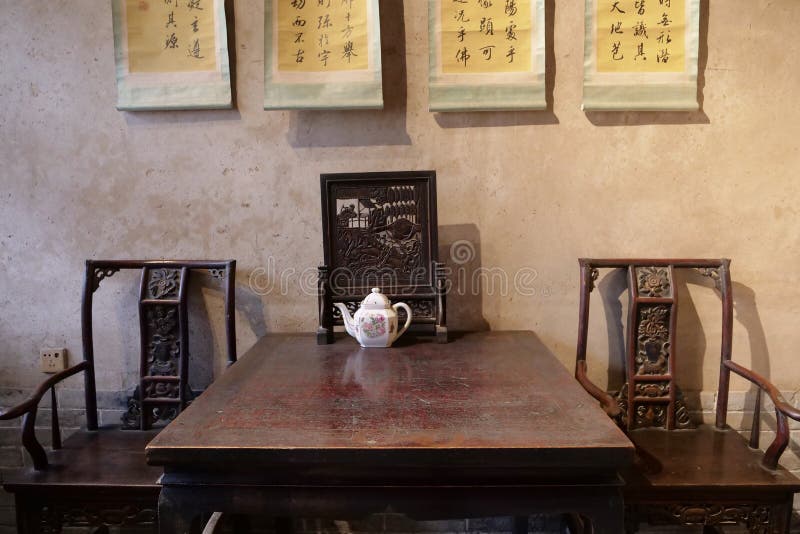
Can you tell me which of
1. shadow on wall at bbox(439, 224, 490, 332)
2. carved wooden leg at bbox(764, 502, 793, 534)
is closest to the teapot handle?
shadow on wall at bbox(439, 224, 490, 332)

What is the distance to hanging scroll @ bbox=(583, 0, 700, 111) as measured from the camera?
1.79 m

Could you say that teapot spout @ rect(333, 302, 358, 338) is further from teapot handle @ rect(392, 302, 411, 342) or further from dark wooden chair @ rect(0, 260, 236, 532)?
dark wooden chair @ rect(0, 260, 236, 532)

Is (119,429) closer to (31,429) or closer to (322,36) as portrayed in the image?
(31,429)

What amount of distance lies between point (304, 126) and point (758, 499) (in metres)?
1.84

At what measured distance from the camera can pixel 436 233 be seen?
1.76 metres

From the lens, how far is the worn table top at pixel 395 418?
3.47 feet

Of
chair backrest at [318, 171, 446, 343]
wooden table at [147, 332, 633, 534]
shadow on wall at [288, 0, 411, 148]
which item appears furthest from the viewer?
shadow on wall at [288, 0, 411, 148]

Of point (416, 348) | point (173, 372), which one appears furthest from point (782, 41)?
point (173, 372)

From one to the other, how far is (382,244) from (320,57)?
2.26ft

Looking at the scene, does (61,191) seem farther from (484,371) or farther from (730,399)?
(730,399)

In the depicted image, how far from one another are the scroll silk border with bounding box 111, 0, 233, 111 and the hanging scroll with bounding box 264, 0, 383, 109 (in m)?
0.17

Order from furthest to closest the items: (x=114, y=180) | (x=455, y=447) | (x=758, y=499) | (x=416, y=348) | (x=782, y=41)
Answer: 1. (x=114, y=180)
2. (x=782, y=41)
3. (x=416, y=348)
4. (x=758, y=499)
5. (x=455, y=447)

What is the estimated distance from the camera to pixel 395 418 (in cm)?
120

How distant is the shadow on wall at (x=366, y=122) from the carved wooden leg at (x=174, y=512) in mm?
1231
